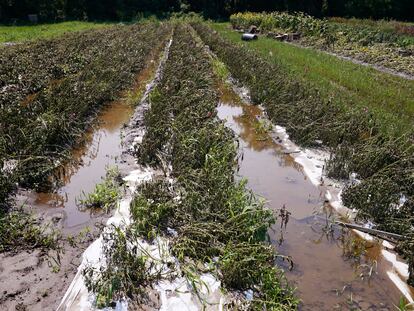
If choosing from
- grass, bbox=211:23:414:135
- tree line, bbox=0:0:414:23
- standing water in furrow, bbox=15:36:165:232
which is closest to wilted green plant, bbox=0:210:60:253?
standing water in furrow, bbox=15:36:165:232

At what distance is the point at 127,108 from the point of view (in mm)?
9141

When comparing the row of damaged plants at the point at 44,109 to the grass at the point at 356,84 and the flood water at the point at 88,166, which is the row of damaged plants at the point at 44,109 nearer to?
the flood water at the point at 88,166

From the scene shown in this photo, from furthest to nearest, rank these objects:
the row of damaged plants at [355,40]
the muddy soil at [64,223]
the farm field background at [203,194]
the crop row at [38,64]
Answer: the row of damaged plants at [355,40] → the crop row at [38,64] → the farm field background at [203,194] → the muddy soil at [64,223]

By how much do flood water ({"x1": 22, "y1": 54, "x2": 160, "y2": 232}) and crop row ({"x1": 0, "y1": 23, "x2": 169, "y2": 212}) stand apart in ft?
0.61

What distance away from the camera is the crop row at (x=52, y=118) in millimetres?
5516

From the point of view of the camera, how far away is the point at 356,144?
6.46 metres

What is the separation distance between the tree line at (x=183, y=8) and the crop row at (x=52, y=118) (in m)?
20.1

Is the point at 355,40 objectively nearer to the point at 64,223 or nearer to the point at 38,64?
the point at 38,64

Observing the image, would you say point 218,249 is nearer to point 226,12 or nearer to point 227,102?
point 227,102

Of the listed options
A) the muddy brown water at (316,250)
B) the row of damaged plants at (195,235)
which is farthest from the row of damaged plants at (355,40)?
the row of damaged plants at (195,235)

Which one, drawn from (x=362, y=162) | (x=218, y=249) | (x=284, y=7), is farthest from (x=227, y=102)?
(x=284, y=7)

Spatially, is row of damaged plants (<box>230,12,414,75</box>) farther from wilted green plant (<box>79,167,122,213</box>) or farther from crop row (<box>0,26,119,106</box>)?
wilted green plant (<box>79,167,122,213</box>)

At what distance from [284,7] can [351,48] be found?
63.2 ft

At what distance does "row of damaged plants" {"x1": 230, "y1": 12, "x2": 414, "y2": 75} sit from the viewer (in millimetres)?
14422
